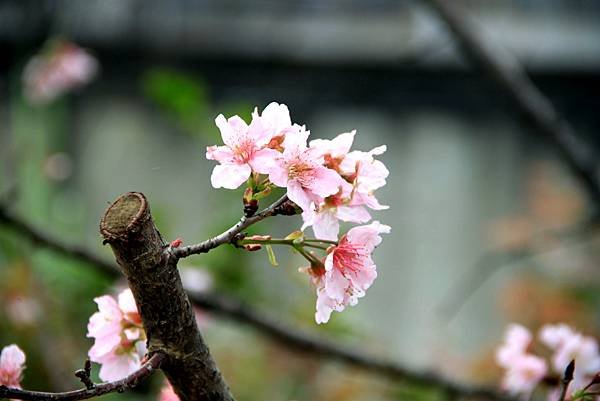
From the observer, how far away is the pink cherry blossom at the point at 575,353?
0.71 m

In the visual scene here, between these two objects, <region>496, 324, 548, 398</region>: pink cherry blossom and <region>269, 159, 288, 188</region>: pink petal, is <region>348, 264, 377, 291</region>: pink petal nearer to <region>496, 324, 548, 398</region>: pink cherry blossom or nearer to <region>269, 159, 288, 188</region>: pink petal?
<region>269, 159, 288, 188</region>: pink petal

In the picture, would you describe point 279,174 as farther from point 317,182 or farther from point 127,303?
point 127,303

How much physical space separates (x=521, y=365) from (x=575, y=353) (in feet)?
0.19

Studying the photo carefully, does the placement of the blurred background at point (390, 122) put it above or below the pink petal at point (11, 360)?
above

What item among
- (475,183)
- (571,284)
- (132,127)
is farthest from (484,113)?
(132,127)

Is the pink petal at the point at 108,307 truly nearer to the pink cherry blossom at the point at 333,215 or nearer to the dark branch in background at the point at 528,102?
the pink cherry blossom at the point at 333,215

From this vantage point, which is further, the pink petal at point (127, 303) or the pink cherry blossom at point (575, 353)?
the pink cherry blossom at point (575, 353)

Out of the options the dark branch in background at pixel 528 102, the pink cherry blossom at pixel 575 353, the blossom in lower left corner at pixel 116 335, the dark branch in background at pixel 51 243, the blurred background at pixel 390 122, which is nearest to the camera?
the blossom in lower left corner at pixel 116 335

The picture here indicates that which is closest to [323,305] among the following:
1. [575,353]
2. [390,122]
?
[575,353]

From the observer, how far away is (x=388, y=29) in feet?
10.6

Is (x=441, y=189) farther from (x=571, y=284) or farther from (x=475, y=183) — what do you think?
(x=571, y=284)

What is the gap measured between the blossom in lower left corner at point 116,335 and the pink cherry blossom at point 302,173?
0.14 metres

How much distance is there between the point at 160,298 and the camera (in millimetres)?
469

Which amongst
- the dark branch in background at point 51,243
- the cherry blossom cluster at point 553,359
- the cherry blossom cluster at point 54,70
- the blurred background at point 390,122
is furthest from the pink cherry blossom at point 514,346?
the blurred background at point 390,122
